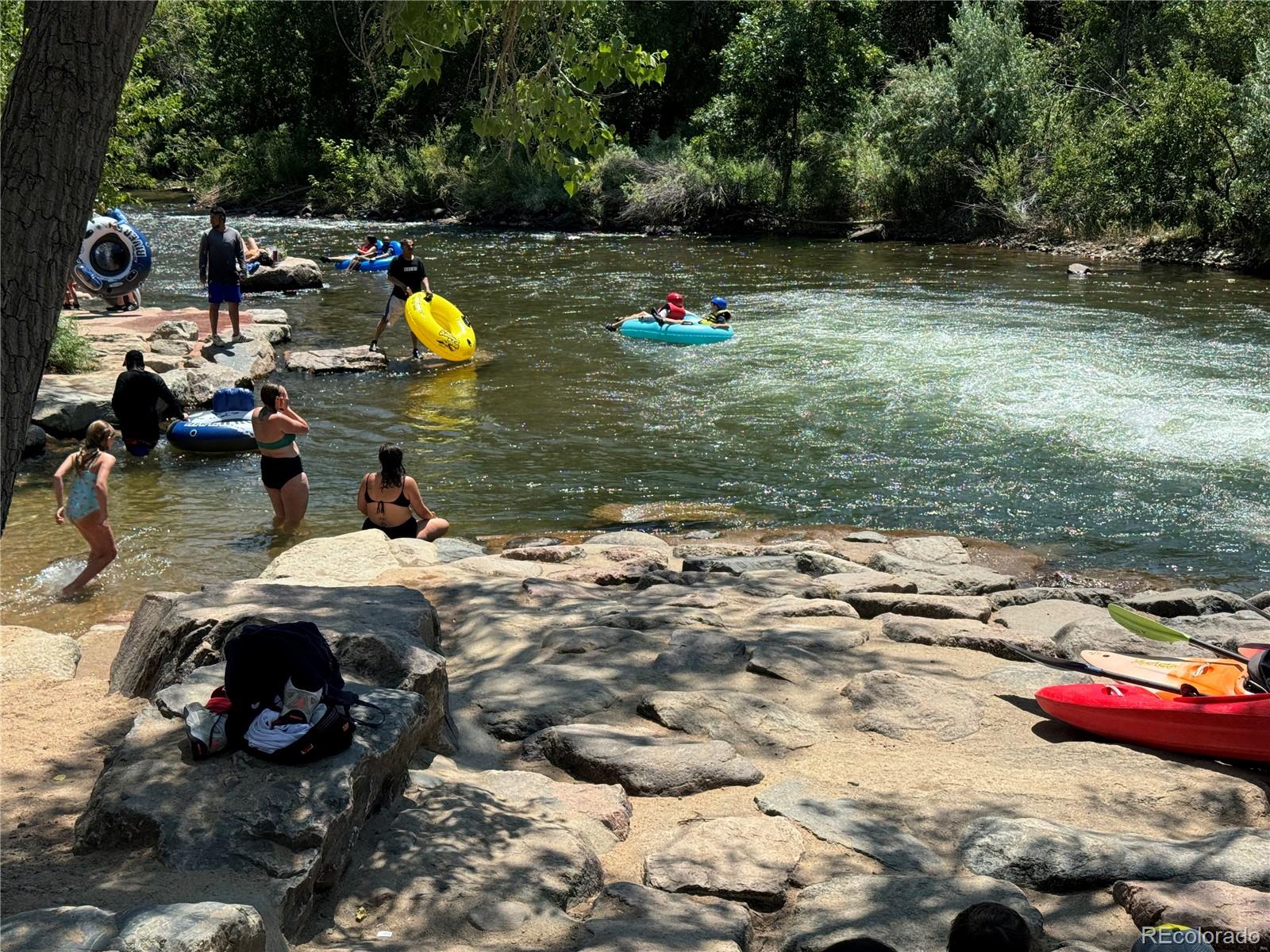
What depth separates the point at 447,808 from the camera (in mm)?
4582

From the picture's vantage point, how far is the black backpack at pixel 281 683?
406 cm

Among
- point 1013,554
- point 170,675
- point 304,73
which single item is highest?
point 304,73

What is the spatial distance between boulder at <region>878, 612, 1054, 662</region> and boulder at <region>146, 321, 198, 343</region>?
39.8 feet

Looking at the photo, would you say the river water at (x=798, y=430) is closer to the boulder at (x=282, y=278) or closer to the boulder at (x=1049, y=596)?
the boulder at (x=282, y=278)

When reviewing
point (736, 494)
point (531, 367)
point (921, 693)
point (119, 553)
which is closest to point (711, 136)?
point (531, 367)

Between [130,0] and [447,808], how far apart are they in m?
2.91

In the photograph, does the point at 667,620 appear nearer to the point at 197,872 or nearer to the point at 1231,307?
the point at 197,872

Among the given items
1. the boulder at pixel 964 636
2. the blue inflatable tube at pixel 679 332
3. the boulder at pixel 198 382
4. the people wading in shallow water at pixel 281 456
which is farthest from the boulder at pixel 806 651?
the blue inflatable tube at pixel 679 332

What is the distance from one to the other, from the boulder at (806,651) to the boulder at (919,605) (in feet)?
1.40

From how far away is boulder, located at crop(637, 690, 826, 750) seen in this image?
5.66 meters

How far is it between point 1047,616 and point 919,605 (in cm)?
85

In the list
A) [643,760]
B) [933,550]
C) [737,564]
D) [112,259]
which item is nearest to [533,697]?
[643,760]

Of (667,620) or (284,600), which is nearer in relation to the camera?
(284,600)

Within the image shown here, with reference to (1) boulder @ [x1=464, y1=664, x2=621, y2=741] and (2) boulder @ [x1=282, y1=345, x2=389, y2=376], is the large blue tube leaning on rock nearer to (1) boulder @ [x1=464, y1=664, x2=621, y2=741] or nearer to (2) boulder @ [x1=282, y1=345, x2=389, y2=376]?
(2) boulder @ [x1=282, y1=345, x2=389, y2=376]
